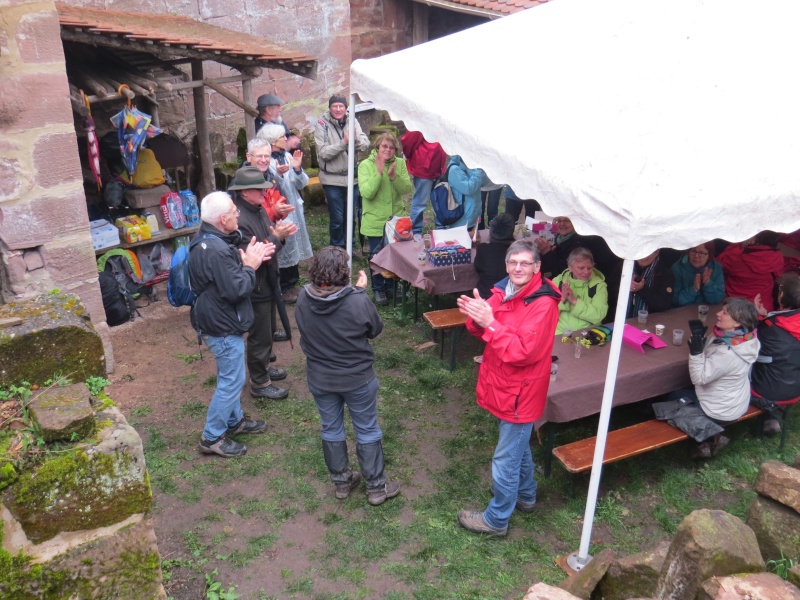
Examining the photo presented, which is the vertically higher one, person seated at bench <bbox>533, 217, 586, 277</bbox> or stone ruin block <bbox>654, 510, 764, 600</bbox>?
stone ruin block <bbox>654, 510, 764, 600</bbox>

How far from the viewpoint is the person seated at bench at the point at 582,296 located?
5203 millimetres

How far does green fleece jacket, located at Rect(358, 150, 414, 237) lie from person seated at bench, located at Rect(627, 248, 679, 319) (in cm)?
242

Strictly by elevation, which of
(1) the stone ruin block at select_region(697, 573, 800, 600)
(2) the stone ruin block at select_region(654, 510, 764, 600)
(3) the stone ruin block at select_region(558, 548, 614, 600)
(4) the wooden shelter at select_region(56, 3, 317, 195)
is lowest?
(3) the stone ruin block at select_region(558, 548, 614, 600)

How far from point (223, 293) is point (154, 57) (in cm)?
437

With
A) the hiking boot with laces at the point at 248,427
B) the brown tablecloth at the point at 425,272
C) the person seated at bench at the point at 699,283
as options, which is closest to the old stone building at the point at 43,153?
the hiking boot with laces at the point at 248,427

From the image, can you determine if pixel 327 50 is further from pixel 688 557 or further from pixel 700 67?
pixel 688 557

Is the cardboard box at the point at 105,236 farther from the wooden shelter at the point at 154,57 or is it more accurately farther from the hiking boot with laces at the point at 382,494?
the hiking boot with laces at the point at 382,494

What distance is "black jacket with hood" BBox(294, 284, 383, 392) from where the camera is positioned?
13.5 ft

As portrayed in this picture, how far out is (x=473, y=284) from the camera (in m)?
6.43

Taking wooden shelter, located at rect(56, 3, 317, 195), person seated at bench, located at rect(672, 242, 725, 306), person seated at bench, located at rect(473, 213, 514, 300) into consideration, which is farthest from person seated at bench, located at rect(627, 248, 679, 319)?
wooden shelter, located at rect(56, 3, 317, 195)

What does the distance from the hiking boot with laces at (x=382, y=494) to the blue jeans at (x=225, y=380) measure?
44.1 inches

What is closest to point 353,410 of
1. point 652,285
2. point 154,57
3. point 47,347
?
point 47,347

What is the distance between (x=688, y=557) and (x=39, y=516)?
7.85 ft

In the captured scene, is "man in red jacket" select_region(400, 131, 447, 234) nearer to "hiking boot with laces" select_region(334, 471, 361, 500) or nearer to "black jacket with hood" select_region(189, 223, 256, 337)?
"black jacket with hood" select_region(189, 223, 256, 337)
